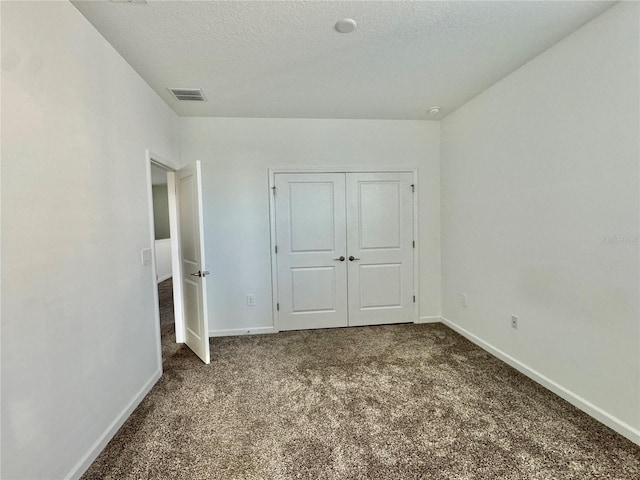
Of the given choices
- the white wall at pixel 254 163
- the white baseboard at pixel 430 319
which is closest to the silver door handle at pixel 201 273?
the white wall at pixel 254 163

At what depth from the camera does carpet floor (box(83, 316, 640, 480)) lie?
5.15ft

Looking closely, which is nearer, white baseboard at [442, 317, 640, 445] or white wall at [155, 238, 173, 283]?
white baseboard at [442, 317, 640, 445]

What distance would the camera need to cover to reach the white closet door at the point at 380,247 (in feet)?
11.8

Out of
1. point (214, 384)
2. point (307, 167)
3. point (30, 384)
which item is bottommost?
point (214, 384)

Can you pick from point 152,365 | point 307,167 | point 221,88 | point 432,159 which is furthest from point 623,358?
point 221,88

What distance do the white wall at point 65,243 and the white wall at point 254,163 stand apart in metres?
1.13

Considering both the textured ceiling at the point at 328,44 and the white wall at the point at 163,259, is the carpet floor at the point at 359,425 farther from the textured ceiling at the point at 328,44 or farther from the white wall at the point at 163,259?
the white wall at the point at 163,259

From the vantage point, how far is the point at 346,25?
5.95ft

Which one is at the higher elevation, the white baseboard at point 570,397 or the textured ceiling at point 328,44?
the textured ceiling at point 328,44

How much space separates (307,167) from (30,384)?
2.88 meters

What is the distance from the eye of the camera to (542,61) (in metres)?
2.20

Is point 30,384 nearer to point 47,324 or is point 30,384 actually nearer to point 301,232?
point 47,324

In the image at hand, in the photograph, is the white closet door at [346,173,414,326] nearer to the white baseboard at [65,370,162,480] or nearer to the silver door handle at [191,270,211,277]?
the silver door handle at [191,270,211,277]

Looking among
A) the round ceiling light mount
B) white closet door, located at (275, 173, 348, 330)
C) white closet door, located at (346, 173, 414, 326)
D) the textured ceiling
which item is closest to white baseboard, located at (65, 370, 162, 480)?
white closet door, located at (275, 173, 348, 330)
